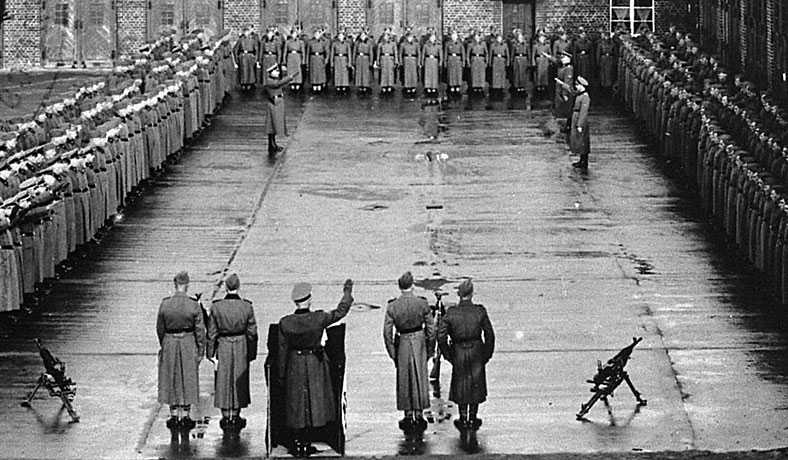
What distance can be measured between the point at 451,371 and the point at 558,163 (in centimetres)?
1481

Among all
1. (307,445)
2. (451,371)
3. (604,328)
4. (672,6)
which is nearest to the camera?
(307,445)

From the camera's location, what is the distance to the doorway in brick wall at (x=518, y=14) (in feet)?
176

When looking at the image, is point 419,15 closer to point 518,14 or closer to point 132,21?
point 518,14

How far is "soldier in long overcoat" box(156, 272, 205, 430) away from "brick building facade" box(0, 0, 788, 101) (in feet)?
111

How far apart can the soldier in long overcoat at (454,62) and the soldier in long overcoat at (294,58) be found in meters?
3.09

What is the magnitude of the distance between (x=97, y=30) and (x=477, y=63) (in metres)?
13.4

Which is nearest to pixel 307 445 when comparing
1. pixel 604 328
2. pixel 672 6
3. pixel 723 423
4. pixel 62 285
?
pixel 723 423

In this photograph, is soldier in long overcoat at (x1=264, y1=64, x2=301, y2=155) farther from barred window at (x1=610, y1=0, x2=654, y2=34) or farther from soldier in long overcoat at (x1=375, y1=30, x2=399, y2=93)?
barred window at (x1=610, y1=0, x2=654, y2=34)

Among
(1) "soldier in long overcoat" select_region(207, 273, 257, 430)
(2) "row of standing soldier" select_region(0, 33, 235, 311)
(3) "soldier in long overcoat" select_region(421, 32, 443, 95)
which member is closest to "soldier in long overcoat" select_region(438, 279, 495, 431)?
(1) "soldier in long overcoat" select_region(207, 273, 257, 430)

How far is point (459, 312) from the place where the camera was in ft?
65.8

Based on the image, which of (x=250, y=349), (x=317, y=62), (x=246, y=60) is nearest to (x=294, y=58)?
(x=317, y=62)

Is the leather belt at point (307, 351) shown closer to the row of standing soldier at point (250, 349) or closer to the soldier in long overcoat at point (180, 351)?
the row of standing soldier at point (250, 349)

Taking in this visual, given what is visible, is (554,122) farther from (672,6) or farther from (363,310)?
(363,310)

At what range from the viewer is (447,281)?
2655 cm
